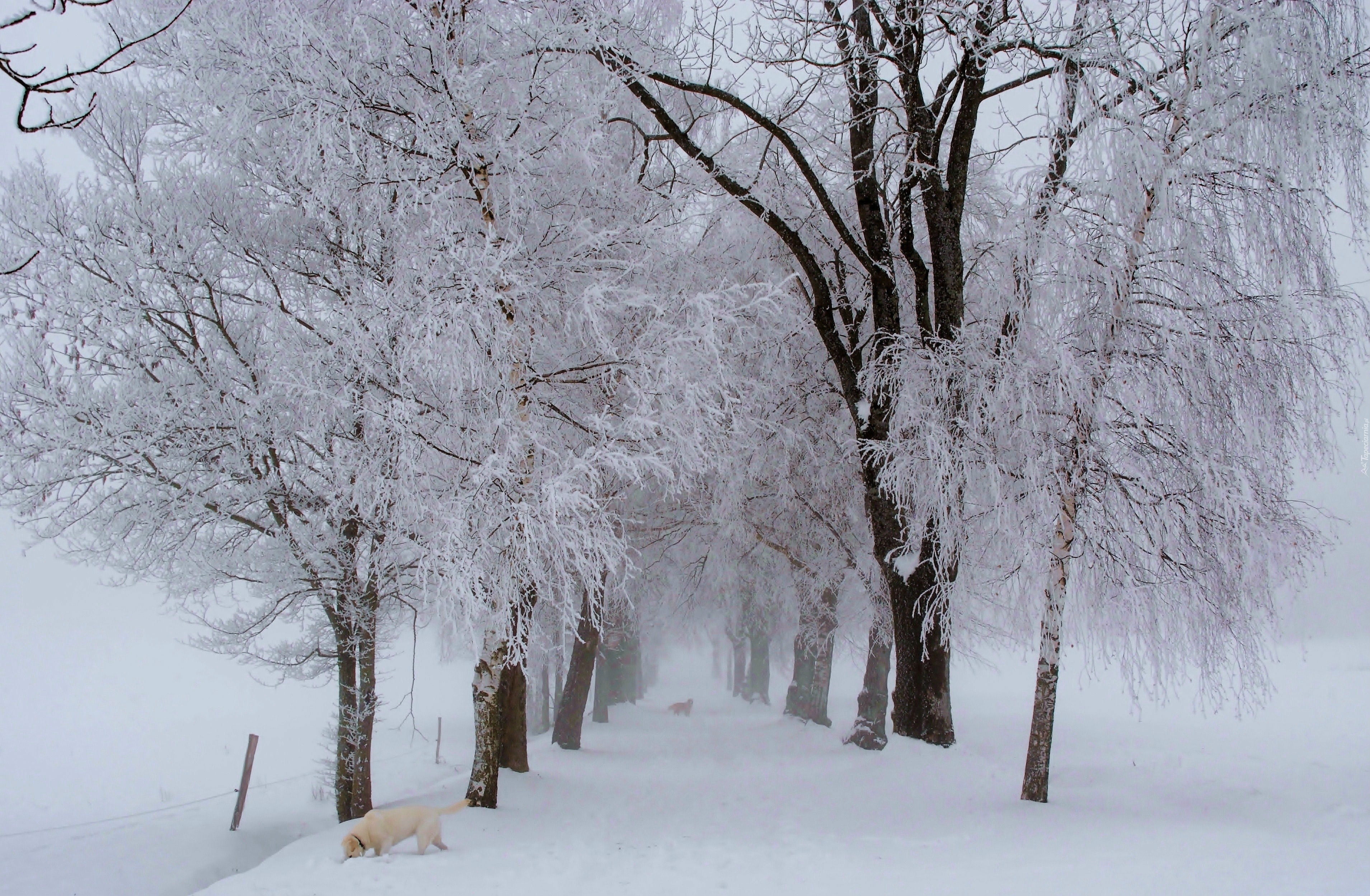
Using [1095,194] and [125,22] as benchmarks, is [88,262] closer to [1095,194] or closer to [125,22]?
[125,22]

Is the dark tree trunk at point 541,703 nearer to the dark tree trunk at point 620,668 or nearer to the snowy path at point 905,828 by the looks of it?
the dark tree trunk at point 620,668

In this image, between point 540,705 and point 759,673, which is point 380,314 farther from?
point 759,673

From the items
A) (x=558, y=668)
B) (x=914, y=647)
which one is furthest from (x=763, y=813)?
(x=558, y=668)

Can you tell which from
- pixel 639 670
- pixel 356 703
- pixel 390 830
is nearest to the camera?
pixel 390 830

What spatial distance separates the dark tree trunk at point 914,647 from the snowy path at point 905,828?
0.27m

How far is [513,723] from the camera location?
987cm

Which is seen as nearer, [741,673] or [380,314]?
[380,314]

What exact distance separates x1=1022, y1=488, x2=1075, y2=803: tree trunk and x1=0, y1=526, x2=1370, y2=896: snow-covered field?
29 cm

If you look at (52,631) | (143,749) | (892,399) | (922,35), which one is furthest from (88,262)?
(52,631)

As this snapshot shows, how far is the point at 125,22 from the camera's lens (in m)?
8.55

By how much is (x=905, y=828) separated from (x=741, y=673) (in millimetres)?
23289

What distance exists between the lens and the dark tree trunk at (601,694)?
66.8ft

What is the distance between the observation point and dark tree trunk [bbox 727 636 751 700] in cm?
2597

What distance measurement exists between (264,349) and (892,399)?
679 cm
